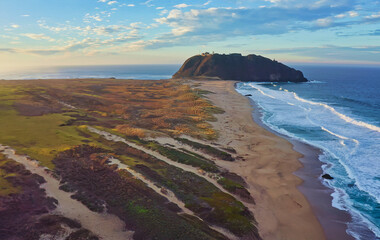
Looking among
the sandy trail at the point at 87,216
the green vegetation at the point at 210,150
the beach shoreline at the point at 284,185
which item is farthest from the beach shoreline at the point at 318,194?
the sandy trail at the point at 87,216

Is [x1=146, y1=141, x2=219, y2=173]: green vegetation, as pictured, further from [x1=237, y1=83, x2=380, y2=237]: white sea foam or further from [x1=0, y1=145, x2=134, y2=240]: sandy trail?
[x1=237, y1=83, x2=380, y2=237]: white sea foam

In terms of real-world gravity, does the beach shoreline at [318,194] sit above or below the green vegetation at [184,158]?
below

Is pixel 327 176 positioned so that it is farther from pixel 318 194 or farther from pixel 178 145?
pixel 178 145

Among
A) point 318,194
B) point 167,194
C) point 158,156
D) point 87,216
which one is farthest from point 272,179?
point 87,216

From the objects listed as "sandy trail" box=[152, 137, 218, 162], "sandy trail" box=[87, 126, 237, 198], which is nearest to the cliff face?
"sandy trail" box=[152, 137, 218, 162]

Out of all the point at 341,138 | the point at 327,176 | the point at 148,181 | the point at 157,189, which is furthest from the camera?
the point at 341,138

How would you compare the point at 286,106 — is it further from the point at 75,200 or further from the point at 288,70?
the point at 288,70

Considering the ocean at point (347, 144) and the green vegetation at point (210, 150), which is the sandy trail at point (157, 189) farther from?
the ocean at point (347, 144)
